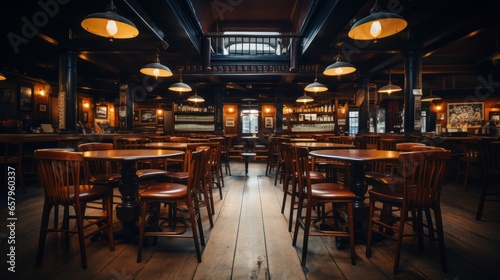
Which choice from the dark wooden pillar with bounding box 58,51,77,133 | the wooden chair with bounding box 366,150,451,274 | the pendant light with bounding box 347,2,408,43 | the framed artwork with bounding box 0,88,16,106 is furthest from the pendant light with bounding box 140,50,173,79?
the framed artwork with bounding box 0,88,16,106

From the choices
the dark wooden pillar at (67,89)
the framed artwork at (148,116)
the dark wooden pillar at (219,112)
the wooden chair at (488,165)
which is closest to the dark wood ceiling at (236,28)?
the dark wooden pillar at (67,89)

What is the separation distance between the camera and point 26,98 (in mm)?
9016

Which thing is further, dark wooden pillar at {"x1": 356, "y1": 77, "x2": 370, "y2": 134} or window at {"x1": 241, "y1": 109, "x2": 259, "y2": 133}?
window at {"x1": 241, "y1": 109, "x2": 259, "y2": 133}

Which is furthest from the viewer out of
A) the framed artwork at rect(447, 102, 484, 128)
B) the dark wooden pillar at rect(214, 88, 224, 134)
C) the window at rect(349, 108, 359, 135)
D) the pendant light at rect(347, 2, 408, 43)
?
the window at rect(349, 108, 359, 135)

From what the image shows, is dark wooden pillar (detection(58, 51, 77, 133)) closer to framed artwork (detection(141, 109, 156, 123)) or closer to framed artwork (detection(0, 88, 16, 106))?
framed artwork (detection(0, 88, 16, 106))

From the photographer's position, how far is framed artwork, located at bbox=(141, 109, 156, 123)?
14.2 meters

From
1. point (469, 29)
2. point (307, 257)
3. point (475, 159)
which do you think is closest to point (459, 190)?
point (475, 159)

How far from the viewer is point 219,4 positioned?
6.37 meters

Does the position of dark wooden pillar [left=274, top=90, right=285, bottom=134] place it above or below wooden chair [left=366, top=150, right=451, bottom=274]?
above

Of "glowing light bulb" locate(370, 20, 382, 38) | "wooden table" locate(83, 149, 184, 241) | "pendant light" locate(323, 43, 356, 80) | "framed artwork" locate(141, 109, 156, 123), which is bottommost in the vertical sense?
"wooden table" locate(83, 149, 184, 241)

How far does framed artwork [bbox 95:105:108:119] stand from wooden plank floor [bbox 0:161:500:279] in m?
11.3

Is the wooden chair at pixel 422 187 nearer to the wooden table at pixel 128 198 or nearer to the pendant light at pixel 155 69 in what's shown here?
the wooden table at pixel 128 198

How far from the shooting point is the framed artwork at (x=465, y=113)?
11.2m

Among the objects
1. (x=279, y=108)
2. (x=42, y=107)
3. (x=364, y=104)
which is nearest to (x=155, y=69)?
(x=279, y=108)
